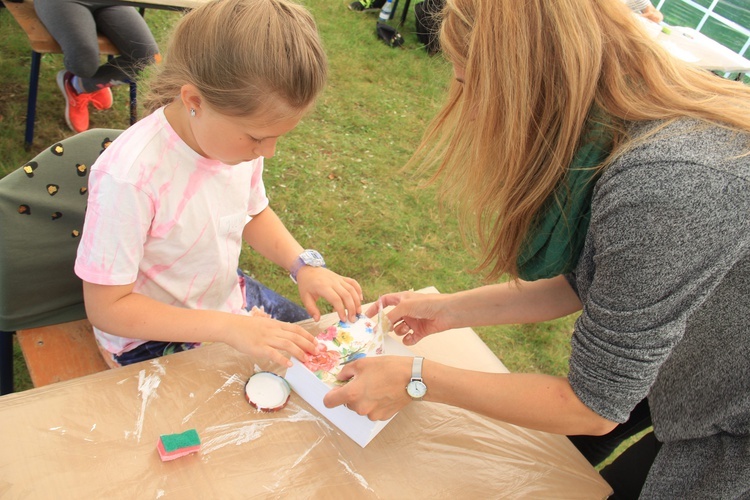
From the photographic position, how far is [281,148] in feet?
12.8

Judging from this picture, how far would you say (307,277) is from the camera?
1.63m

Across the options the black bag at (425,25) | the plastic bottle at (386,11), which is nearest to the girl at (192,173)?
the black bag at (425,25)

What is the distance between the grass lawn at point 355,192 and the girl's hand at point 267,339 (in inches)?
57.0

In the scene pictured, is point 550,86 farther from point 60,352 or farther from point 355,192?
point 355,192

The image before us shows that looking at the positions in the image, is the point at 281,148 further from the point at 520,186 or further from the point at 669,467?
the point at 669,467

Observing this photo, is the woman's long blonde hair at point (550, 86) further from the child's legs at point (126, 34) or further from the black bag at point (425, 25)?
the black bag at point (425, 25)

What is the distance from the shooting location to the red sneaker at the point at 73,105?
10.7 feet

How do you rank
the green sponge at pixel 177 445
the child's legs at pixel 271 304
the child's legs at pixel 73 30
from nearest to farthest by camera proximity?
1. the green sponge at pixel 177 445
2. the child's legs at pixel 271 304
3. the child's legs at pixel 73 30

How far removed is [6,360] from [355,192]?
2.50 meters

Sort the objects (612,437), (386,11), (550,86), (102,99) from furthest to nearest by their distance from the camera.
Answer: (386,11) → (102,99) → (612,437) → (550,86)

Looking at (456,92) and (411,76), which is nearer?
(456,92)

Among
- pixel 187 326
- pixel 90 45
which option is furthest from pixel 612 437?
pixel 90 45

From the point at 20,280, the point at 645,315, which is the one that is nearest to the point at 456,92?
the point at 645,315

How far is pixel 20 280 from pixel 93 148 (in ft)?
1.22
